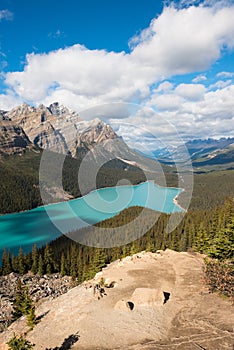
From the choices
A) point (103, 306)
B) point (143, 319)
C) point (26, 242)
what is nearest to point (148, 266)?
point (103, 306)

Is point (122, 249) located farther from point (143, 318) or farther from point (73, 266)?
point (143, 318)

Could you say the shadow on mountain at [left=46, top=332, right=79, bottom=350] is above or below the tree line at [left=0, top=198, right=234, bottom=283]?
above

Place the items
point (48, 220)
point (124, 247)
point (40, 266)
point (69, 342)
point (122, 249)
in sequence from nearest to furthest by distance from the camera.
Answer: point (69, 342) < point (124, 247) < point (40, 266) < point (122, 249) < point (48, 220)

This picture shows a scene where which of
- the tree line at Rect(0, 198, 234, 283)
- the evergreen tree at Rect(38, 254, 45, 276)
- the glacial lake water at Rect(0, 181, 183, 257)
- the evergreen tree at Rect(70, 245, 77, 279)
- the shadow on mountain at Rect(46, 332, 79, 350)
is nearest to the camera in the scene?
the shadow on mountain at Rect(46, 332, 79, 350)

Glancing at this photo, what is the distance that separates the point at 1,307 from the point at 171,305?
36.0m

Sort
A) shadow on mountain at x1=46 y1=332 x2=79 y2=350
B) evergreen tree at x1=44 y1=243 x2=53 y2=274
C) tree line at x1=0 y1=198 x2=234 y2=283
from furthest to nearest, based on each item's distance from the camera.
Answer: evergreen tree at x1=44 y1=243 x2=53 y2=274, tree line at x1=0 y1=198 x2=234 y2=283, shadow on mountain at x1=46 y1=332 x2=79 y2=350

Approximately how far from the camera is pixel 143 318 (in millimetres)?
18703

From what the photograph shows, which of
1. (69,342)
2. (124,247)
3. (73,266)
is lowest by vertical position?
(73,266)

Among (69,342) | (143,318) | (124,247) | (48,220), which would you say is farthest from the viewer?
(48,220)

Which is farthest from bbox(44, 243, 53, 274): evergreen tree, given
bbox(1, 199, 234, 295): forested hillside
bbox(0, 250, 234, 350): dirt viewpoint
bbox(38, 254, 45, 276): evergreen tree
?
bbox(0, 250, 234, 350): dirt viewpoint

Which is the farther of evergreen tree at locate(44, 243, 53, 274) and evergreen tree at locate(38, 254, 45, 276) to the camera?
evergreen tree at locate(44, 243, 53, 274)

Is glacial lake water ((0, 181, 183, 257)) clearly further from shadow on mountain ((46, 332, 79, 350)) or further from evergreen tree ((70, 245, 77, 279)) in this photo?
shadow on mountain ((46, 332, 79, 350))

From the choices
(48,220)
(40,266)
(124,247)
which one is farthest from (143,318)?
(48,220)

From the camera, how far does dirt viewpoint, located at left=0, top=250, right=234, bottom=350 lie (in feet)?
51.9
